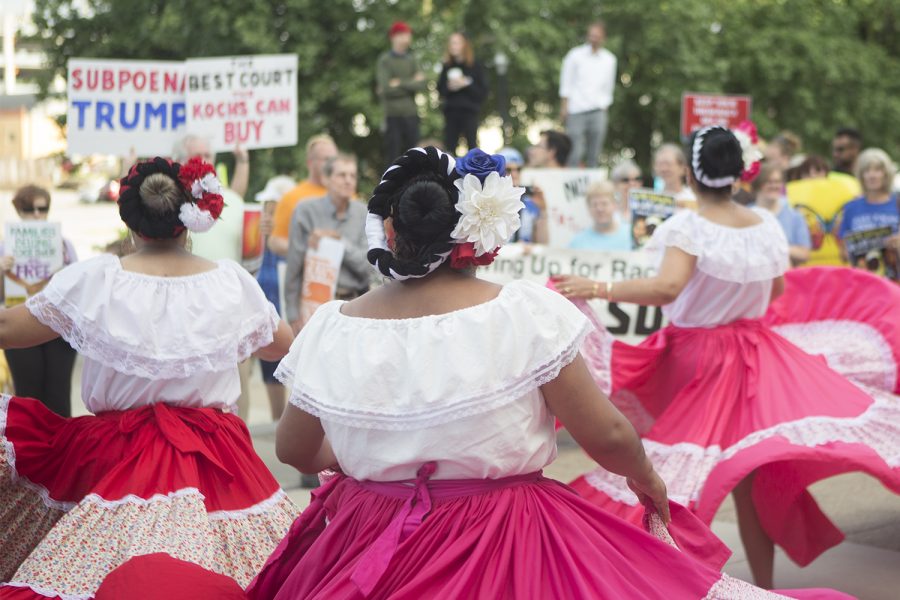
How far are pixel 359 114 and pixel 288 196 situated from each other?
13732 mm

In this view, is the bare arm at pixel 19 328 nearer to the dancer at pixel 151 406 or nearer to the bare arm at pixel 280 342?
the dancer at pixel 151 406

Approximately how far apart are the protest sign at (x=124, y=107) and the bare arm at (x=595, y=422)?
686cm

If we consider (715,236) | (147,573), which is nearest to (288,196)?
(715,236)

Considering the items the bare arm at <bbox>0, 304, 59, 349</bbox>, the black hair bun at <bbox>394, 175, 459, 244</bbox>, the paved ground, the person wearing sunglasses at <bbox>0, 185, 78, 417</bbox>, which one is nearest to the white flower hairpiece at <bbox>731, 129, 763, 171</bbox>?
the paved ground

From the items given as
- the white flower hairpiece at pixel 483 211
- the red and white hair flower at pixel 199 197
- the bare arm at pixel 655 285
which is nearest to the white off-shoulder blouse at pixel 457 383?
the white flower hairpiece at pixel 483 211

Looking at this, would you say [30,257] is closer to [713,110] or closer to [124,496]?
[124,496]

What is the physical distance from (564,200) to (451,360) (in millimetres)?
7815

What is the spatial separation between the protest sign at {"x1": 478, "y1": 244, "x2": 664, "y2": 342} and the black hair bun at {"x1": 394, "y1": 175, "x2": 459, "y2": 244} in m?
5.48

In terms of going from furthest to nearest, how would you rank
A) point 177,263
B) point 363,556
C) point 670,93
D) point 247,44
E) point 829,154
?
point 829,154, point 670,93, point 247,44, point 177,263, point 363,556

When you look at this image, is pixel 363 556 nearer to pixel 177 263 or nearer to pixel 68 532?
pixel 68 532

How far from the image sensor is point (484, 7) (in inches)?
912

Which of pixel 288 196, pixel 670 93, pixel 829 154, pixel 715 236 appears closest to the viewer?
pixel 715 236

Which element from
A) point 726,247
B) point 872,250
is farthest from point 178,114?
point 726,247

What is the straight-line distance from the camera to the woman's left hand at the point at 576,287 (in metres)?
5.32
